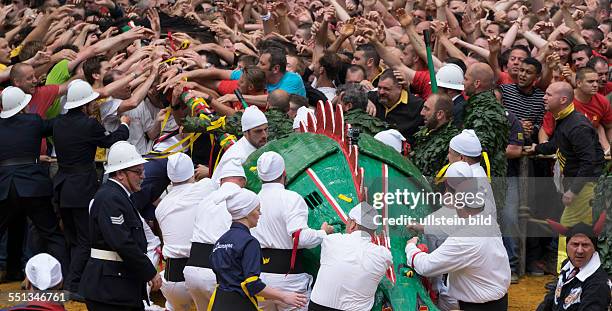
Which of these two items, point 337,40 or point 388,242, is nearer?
point 388,242

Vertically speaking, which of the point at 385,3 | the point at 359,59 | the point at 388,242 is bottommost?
the point at 385,3

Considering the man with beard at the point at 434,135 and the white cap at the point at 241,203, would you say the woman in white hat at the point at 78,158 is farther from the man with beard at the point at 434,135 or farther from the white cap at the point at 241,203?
the white cap at the point at 241,203

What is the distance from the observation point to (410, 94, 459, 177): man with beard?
A: 1150cm

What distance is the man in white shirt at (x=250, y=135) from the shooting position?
11109 millimetres

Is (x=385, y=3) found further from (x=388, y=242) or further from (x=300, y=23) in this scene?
(x=388, y=242)

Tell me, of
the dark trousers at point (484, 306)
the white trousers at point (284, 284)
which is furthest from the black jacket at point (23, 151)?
the dark trousers at point (484, 306)

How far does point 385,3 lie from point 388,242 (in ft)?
30.3

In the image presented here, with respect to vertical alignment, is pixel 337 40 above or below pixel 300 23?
above

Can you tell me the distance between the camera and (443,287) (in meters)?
10.3

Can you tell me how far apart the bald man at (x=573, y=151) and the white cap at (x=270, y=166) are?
12.3ft

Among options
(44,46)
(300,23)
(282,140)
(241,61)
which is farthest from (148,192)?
(300,23)

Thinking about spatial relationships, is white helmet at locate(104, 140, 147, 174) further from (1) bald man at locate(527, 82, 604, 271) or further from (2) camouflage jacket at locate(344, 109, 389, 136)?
(1) bald man at locate(527, 82, 604, 271)

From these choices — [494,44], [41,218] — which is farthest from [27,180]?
[494,44]

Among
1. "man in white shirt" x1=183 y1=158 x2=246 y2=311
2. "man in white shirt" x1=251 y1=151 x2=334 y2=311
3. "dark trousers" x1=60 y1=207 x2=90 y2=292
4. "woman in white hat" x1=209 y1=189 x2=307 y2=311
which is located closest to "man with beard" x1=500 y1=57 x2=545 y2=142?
"man in white shirt" x1=183 y1=158 x2=246 y2=311
